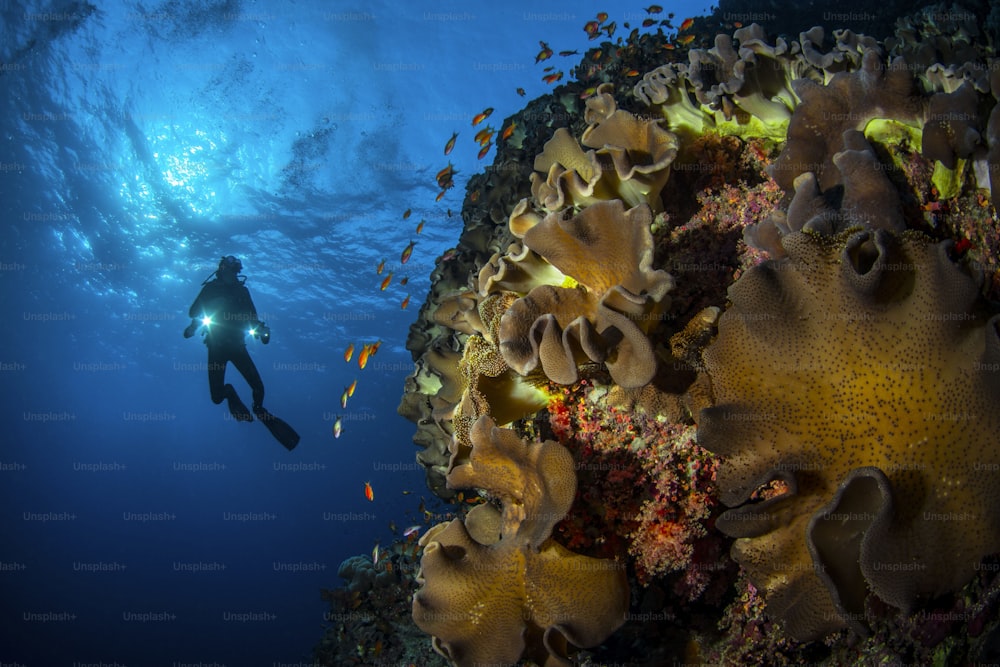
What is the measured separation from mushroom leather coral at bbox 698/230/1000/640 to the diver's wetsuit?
13252 mm

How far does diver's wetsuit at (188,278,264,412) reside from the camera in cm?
1312

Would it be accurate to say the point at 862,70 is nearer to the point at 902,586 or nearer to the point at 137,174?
the point at 902,586

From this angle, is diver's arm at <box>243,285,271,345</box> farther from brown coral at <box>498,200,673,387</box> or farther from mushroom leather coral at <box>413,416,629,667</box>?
brown coral at <box>498,200,673,387</box>

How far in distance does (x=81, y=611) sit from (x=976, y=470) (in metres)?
65.1

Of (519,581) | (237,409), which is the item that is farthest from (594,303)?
(237,409)

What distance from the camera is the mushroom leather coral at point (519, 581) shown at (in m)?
2.26

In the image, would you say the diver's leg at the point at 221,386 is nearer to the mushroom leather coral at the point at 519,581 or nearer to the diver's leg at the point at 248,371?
the diver's leg at the point at 248,371

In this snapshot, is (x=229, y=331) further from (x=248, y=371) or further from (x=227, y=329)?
(x=248, y=371)

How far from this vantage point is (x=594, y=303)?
8.48 feet

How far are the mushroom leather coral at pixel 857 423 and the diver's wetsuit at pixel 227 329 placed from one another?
43.5 feet

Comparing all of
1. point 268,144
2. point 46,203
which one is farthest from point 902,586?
point 46,203

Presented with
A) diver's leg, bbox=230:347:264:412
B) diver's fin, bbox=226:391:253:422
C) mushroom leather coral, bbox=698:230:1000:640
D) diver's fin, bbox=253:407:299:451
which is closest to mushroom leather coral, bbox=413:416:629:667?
mushroom leather coral, bbox=698:230:1000:640

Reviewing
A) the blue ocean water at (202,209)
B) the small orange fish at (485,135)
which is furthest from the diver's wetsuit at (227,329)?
the small orange fish at (485,135)

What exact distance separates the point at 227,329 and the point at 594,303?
13.9 metres
